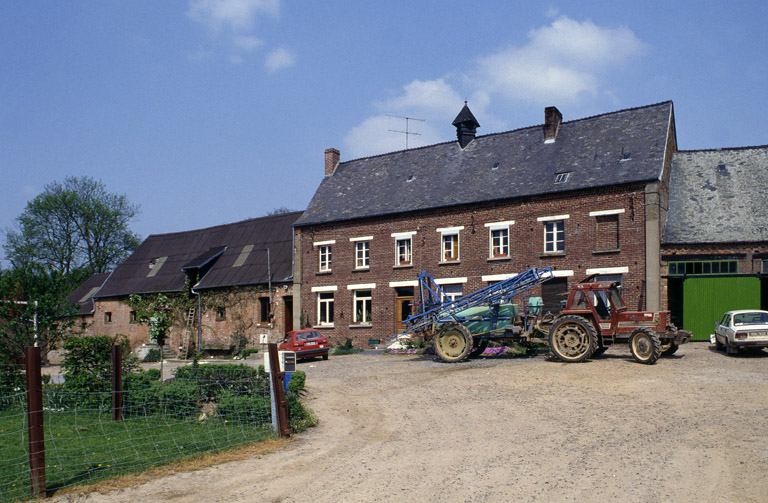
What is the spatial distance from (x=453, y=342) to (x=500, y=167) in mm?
11603

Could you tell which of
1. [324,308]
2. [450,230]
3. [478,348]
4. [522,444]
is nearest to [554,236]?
[450,230]

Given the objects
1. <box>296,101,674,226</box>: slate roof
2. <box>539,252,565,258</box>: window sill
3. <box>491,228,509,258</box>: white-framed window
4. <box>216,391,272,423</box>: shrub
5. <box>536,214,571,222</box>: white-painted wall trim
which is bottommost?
<box>216,391,272,423</box>: shrub

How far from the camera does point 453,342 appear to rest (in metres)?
20.9

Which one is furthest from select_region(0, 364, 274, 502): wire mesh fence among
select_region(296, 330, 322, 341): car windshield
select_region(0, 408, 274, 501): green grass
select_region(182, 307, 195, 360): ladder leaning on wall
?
select_region(182, 307, 195, 360): ladder leaning on wall

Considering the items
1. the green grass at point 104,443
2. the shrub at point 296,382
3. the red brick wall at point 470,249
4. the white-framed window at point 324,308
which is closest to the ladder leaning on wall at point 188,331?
the red brick wall at point 470,249

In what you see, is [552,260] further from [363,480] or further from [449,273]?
[363,480]

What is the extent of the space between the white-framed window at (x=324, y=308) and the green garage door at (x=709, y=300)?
15777mm

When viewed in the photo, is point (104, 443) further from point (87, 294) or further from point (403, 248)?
point (87, 294)

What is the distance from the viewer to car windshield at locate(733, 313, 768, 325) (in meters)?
19.7

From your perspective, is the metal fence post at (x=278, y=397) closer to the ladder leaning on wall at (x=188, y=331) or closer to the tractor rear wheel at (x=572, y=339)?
the tractor rear wheel at (x=572, y=339)

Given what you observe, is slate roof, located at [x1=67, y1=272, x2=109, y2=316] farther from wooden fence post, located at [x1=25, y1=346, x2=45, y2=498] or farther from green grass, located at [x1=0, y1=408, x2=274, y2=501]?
wooden fence post, located at [x1=25, y1=346, x2=45, y2=498]

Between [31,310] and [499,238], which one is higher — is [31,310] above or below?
below

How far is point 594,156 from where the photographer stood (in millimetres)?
27328

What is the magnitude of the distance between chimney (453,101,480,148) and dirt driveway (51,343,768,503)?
1773cm
